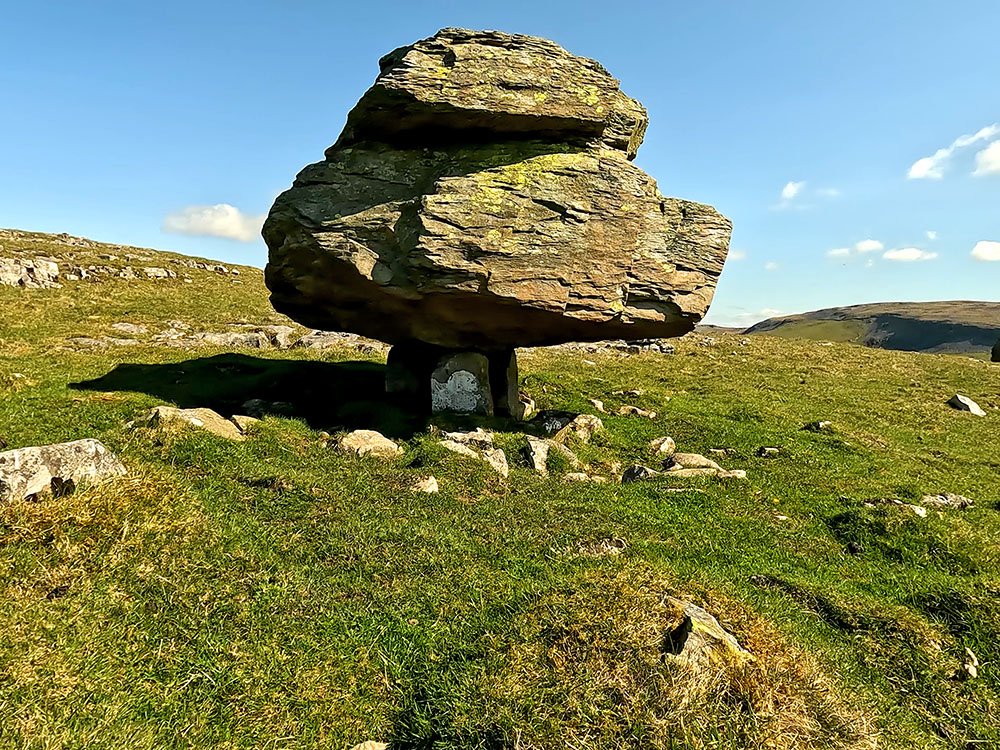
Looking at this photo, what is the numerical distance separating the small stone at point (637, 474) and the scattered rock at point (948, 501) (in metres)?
7.28

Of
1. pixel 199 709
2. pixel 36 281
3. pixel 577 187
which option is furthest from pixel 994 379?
pixel 36 281

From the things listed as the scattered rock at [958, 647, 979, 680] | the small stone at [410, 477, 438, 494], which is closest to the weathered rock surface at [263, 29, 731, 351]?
the small stone at [410, 477, 438, 494]

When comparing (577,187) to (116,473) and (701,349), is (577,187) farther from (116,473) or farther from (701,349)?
(701,349)

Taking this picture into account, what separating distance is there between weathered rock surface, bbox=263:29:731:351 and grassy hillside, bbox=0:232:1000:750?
4.16 metres

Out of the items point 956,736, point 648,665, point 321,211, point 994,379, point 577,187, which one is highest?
point 577,187

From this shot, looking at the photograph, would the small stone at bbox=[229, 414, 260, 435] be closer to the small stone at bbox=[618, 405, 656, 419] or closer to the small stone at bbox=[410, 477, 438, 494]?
the small stone at bbox=[410, 477, 438, 494]

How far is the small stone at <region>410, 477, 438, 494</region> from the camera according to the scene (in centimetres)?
1296

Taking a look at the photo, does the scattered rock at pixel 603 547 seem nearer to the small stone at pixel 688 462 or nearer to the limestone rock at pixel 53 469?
the small stone at pixel 688 462

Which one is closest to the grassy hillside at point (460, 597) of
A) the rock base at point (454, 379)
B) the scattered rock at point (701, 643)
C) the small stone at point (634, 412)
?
the scattered rock at point (701, 643)

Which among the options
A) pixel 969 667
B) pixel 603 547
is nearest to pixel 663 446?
pixel 603 547

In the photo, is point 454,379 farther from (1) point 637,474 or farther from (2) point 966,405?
(2) point 966,405

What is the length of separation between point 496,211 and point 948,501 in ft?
48.6

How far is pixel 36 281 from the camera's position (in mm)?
43188

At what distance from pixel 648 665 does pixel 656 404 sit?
19.3m
